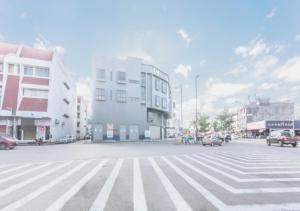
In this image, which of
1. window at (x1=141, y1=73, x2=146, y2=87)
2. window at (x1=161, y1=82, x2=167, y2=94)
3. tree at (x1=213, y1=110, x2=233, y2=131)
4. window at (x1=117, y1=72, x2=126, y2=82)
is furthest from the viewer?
tree at (x1=213, y1=110, x2=233, y2=131)

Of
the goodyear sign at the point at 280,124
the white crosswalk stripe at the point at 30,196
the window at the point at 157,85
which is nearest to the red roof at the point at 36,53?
the window at the point at 157,85

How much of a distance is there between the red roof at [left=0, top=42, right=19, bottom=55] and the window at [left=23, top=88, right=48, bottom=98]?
7.95 meters

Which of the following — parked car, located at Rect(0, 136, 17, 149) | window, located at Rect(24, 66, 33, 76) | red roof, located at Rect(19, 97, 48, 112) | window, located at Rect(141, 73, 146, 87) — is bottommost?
parked car, located at Rect(0, 136, 17, 149)

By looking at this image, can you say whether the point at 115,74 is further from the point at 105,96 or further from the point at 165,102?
the point at 165,102

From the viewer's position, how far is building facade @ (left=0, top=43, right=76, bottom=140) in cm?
3838

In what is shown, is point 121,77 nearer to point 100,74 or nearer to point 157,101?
point 100,74

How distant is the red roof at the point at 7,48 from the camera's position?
134 ft

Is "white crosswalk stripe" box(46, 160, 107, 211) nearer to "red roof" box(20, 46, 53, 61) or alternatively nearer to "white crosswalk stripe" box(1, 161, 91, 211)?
"white crosswalk stripe" box(1, 161, 91, 211)

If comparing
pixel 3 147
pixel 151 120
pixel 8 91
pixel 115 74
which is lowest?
pixel 3 147

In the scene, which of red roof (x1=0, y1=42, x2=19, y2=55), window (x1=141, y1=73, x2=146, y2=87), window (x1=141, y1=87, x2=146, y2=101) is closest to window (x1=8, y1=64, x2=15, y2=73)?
red roof (x1=0, y1=42, x2=19, y2=55)

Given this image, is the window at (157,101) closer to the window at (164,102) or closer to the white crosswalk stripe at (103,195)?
the window at (164,102)

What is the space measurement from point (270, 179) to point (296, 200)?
251cm

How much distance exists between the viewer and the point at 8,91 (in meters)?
38.5

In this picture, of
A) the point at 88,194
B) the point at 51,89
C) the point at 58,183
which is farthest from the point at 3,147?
the point at 88,194
